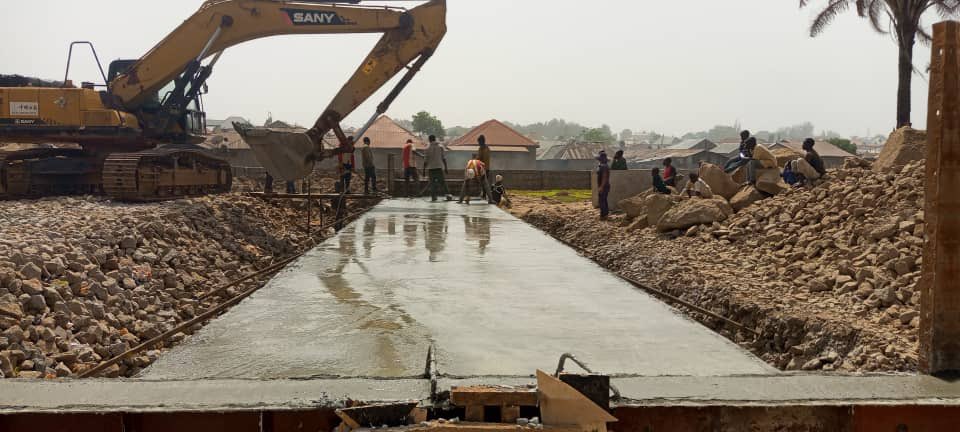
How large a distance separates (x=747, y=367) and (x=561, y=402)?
160 cm

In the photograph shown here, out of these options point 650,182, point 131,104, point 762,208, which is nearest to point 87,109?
point 131,104

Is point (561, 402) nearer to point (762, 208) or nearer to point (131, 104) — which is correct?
point (762, 208)

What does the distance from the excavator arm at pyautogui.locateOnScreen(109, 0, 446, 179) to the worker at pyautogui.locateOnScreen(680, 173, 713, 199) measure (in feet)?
19.7

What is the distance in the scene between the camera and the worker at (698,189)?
1242 centimetres

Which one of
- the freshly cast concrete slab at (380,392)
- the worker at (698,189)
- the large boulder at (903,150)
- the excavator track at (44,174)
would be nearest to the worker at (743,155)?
the worker at (698,189)

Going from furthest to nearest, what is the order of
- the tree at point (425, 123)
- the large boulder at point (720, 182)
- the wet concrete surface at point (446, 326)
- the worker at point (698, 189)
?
1. the tree at point (425, 123)
2. the large boulder at point (720, 182)
3. the worker at point (698, 189)
4. the wet concrete surface at point (446, 326)

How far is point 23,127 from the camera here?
46.1 ft

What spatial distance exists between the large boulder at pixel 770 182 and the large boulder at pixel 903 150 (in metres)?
1.41

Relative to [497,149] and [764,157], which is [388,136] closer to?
[497,149]

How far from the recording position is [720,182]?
1265 centimetres

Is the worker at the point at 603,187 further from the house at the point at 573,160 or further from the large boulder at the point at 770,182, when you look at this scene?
the house at the point at 573,160

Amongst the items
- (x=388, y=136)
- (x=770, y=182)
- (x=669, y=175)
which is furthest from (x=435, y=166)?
(x=388, y=136)

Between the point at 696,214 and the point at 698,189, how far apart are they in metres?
1.22

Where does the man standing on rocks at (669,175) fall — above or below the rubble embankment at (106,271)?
above
